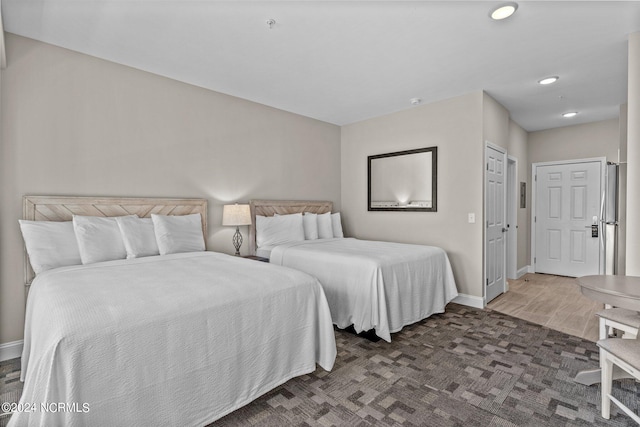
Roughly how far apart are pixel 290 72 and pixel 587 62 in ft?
9.77

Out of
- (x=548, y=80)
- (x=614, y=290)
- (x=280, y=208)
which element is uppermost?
(x=548, y=80)

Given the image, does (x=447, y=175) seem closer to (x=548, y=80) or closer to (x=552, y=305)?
(x=548, y=80)

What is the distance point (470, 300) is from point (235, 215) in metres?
3.13

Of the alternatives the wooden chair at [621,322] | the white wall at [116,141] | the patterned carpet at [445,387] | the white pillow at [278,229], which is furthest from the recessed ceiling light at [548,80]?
the white pillow at [278,229]

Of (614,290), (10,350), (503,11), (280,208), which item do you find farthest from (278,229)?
(614,290)

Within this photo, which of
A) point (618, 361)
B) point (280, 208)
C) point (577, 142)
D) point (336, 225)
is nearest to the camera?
point (618, 361)

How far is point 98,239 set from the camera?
8.76 ft

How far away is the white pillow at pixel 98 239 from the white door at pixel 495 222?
411cm

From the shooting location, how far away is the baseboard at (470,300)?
3.84 m

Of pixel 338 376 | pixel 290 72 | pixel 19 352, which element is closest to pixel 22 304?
pixel 19 352

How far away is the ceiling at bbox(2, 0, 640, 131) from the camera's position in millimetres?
2283

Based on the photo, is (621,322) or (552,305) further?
(552,305)

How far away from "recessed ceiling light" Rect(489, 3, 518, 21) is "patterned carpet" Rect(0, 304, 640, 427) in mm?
2668

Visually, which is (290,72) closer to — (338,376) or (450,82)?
(450,82)
